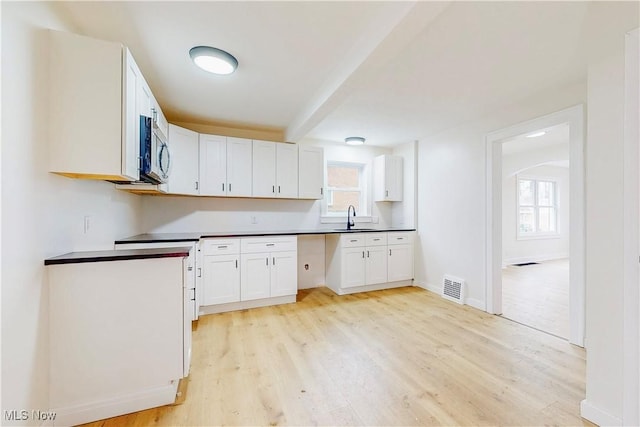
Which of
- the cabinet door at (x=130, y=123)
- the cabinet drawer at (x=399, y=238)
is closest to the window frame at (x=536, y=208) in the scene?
the cabinet drawer at (x=399, y=238)

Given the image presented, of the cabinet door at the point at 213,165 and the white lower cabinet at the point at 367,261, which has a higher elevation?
the cabinet door at the point at 213,165

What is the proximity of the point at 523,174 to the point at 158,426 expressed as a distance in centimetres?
806

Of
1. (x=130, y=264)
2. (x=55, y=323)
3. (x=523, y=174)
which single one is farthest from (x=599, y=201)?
(x=523, y=174)

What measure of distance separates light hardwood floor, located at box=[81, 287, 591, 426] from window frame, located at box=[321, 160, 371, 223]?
1.82 metres

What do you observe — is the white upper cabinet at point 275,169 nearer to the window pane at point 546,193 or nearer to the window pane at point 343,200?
the window pane at point 343,200

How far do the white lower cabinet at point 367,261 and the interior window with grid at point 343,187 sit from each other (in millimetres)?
672

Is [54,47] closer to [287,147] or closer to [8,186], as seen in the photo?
[8,186]

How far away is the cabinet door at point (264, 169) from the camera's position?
3754mm

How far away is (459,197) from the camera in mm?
3684

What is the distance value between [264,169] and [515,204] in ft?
19.8

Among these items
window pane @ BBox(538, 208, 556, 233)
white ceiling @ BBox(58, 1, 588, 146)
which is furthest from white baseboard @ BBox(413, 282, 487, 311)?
window pane @ BBox(538, 208, 556, 233)

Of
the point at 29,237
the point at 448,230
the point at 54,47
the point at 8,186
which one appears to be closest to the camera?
the point at 8,186

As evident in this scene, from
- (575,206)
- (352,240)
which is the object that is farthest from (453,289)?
(575,206)

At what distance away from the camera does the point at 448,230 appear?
387 centimetres
